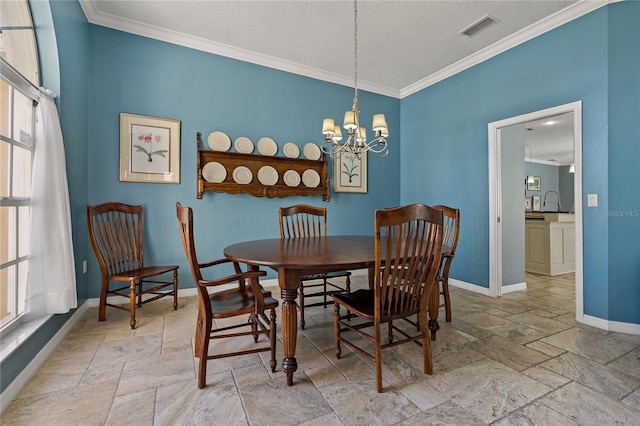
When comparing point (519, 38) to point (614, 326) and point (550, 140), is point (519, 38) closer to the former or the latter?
point (614, 326)

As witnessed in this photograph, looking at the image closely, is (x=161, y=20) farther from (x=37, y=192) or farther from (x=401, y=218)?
(x=401, y=218)

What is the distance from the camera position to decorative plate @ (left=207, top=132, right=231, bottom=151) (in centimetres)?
344

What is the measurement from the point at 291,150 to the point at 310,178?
447 millimetres

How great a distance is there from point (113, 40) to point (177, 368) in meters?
3.20

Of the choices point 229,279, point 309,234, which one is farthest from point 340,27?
point 229,279

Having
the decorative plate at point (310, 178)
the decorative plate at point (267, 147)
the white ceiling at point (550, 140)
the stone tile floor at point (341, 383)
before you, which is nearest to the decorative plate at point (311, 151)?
the decorative plate at point (310, 178)

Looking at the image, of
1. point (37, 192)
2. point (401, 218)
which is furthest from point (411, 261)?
point (37, 192)

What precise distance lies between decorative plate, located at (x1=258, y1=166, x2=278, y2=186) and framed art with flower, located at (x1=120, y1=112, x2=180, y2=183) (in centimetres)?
93

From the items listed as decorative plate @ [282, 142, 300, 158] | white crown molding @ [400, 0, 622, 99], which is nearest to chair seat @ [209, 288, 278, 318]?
decorative plate @ [282, 142, 300, 158]

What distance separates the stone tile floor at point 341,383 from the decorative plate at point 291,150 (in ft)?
7.40

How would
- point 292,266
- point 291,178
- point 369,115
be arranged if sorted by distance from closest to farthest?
1. point 292,266
2. point 291,178
3. point 369,115

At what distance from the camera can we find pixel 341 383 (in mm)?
1694

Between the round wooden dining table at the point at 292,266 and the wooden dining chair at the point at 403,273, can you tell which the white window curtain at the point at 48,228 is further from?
the wooden dining chair at the point at 403,273

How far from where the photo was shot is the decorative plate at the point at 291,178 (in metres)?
3.84
